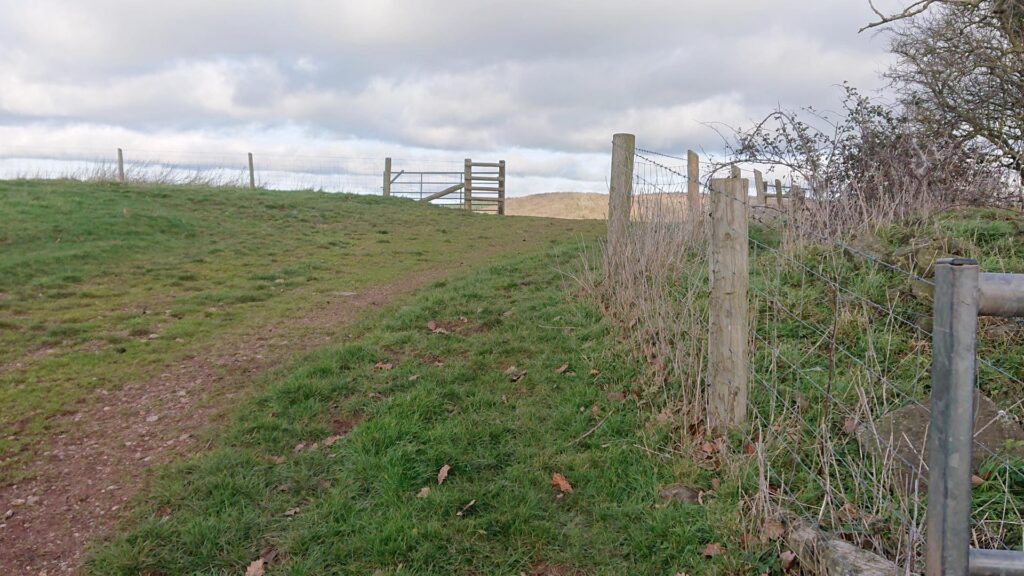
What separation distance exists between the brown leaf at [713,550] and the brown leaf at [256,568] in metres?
2.12

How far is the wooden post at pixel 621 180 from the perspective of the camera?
6945 mm

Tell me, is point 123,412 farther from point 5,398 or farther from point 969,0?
point 969,0

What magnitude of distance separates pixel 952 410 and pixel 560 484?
2.62 meters

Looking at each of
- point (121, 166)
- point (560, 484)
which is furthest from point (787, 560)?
point (121, 166)

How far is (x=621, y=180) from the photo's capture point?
7051mm

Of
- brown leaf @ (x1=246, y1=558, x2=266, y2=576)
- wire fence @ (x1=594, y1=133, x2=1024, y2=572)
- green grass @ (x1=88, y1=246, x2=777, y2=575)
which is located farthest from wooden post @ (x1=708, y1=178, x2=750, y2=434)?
brown leaf @ (x1=246, y1=558, x2=266, y2=576)

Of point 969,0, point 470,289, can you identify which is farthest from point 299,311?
point 969,0

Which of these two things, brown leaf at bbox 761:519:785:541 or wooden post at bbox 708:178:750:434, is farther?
wooden post at bbox 708:178:750:434

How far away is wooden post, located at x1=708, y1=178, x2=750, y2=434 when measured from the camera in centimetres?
376

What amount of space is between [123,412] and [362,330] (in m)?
2.33

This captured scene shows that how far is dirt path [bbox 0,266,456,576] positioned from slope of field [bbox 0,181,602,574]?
14 millimetres

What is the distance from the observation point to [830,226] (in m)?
6.74

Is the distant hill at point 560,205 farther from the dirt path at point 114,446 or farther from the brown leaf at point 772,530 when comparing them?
the brown leaf at point 772,530

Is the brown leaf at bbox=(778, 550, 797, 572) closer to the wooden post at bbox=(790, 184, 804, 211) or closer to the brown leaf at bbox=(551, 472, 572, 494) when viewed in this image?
the brown leaf at bbox=(551, 472, 572, 494)
